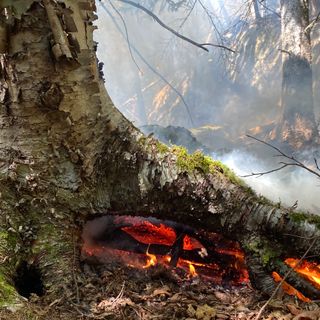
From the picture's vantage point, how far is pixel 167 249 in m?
3.29

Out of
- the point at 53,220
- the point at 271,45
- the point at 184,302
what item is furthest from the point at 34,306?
the point at 271,45

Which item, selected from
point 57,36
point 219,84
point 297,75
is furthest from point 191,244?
point 219,84

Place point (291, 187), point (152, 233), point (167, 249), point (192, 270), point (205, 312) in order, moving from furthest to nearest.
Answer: point (291, 187) → point (152, 233) → point (167, 249) → point (192, 270) → point (205, 312)

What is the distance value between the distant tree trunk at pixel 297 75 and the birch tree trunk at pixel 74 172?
7407 mm

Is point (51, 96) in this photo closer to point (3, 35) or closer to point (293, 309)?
point (3, 35)

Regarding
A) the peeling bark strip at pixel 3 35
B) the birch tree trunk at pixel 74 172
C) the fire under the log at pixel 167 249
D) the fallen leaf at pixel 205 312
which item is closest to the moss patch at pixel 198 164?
the birch tree trunk at pixel 74 172

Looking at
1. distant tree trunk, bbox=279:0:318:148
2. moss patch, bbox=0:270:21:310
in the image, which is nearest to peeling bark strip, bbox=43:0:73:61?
moss patch, bbox=0:270:21:310

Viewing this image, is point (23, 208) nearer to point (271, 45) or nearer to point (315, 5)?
point (315, 5)

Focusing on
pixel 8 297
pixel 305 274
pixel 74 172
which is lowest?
pixel 8 297

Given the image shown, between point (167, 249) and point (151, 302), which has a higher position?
point (167, 249)

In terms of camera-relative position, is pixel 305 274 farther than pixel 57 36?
Yes

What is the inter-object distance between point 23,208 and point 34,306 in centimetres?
76

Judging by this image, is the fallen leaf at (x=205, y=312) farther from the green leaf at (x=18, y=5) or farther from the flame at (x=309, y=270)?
the green leaf at (x=18, y=5)

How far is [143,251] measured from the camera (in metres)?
3.26
